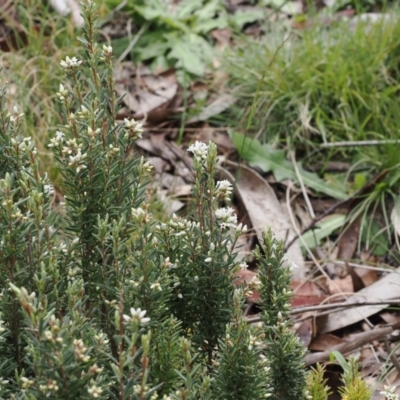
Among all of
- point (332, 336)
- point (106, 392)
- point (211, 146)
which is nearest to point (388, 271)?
point (332, 336)

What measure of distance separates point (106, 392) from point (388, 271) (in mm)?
2008

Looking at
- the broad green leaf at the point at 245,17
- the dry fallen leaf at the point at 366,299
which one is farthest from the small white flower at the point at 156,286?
the broad green leaf at the point at 245,17

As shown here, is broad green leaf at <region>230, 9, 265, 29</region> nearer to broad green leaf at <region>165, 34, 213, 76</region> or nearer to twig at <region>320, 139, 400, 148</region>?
broad green leaf at <region>165, 34, 213, 76</region>

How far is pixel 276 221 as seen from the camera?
391 cm

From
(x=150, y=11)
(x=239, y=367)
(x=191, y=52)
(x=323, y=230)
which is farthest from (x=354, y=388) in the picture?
(x=150, y=11)

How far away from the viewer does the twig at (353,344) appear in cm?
288

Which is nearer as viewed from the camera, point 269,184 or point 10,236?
point 10,236

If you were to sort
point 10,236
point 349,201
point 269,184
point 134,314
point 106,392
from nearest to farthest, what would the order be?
point 134,314 → point 106,392 → point 10,236 → point 349,201 → point 269,184

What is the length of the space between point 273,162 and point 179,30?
4.68ft

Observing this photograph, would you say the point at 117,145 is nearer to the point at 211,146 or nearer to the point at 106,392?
the point at 211,146

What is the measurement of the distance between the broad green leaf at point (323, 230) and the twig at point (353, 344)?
873 millimetres

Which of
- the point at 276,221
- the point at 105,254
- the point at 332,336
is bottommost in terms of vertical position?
the point at 332,336

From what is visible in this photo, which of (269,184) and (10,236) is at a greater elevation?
(10,236)

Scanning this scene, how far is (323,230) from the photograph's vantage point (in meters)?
3.86
